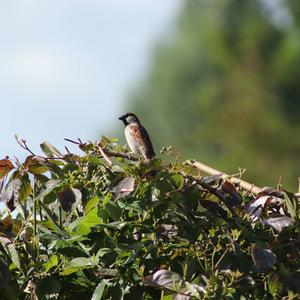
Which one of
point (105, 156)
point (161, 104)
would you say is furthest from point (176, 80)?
point (105, 156)

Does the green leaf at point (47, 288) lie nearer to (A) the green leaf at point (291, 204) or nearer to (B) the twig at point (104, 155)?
(B) the twig at point (104, 155)

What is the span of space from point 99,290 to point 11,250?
201 millimetres

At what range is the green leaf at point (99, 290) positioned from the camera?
209 centimetres

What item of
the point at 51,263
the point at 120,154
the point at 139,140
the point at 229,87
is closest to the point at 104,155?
the point at 120,154

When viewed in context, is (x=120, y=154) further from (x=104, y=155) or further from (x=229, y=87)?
(x=229, y=87)

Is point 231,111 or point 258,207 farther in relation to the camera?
point 231,111

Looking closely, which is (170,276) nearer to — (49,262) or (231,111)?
(49,262)

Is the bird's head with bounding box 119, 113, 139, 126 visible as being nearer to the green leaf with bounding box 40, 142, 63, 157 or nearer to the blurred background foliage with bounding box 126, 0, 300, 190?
the green leaf with bounding box 40, 142, 63, 157

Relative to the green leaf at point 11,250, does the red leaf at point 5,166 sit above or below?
above

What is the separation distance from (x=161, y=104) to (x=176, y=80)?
34.5 inches

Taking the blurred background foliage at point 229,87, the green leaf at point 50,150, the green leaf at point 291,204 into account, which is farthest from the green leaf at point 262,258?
the blurred background foliage at point 229,87

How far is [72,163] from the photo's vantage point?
2281mm

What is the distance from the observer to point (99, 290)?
210cm

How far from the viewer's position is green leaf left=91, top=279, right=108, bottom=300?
2094 mm
